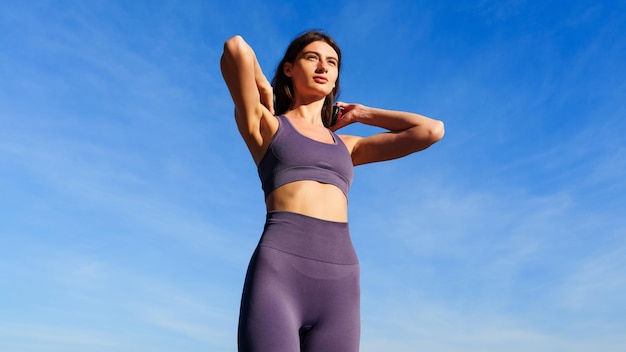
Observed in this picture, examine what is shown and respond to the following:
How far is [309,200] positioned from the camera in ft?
15.0

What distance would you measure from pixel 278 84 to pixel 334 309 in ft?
6.64

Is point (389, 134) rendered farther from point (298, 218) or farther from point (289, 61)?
point (298, 218)

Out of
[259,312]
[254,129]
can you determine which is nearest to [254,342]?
[259,312]

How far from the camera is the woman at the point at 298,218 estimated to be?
4.25 m

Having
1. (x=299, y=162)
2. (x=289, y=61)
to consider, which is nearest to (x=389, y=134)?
(x=289, y=61)

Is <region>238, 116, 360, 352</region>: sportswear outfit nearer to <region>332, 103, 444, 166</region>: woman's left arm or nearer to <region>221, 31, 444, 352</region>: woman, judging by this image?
<region>221, 31, 444, 352</region>: woman

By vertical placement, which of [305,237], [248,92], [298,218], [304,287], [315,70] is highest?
[315,70]

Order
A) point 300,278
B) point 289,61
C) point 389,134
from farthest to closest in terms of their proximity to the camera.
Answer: point 389,134
point 289,61
point 300,278

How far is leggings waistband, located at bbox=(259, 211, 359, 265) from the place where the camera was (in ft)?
14.5

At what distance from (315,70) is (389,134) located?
35.3 inches

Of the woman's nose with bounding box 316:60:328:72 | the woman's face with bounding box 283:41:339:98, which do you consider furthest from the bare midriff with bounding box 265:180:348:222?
the woman's nose with bounding box 316:60:328:72

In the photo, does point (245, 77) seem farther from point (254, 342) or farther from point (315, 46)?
point (254, 342)

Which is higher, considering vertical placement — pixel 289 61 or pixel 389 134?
pixel 289 61

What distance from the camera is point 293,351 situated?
411 cm
